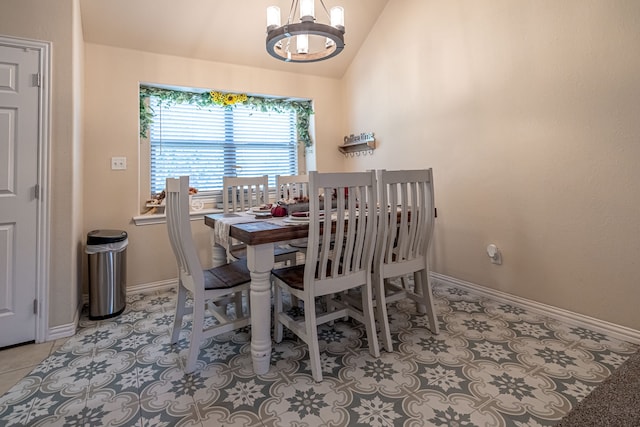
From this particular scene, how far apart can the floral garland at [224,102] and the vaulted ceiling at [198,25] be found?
0.36 metres

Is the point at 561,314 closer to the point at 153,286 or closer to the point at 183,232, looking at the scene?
the point at 183,232

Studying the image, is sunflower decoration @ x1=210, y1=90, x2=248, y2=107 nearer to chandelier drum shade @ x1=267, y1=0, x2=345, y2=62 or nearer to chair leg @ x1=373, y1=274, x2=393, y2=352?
chandelier drum shade @ x1=267, y1=0, x2=345, y2=62

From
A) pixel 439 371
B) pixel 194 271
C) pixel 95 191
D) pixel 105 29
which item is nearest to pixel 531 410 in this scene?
pixel 439 371

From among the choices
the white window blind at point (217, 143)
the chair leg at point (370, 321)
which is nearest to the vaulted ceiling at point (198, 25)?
the white window blind at point (217, 143)

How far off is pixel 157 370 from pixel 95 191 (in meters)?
1.89

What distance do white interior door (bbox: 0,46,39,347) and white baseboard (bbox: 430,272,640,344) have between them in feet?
10.8

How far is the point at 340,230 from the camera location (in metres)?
1.72

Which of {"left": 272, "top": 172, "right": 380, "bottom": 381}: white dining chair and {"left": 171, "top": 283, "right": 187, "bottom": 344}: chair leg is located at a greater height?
{"left": 272, "top": 172, "right": 380, "bottom": 381}: white dining chair

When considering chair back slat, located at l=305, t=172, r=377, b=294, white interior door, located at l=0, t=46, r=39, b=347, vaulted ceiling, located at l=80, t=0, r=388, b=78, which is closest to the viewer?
chair back slat, located at l=305, t=172, r=377, b=294

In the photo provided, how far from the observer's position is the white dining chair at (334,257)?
5.40ft

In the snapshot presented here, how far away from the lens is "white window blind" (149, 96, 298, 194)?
135 inches

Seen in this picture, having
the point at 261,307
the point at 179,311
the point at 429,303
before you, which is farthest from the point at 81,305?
the point at 429,303

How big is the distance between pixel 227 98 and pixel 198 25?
77 centimetres

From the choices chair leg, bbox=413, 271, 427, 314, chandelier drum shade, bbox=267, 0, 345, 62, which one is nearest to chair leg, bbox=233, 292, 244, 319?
chair leg, bbox=413, 271, 427, 314
